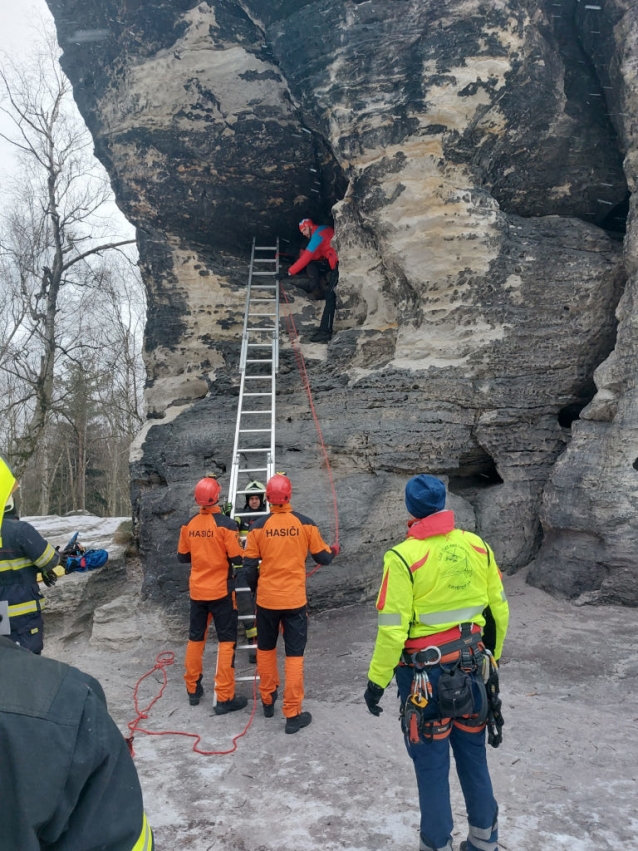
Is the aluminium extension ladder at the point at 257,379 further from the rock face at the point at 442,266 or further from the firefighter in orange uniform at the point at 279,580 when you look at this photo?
the firefighter in orange uniform at the point at 279,580

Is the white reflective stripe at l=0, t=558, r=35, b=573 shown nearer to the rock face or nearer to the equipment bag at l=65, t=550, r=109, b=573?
the equipment bag at l=65, t=550, r=109, b=573

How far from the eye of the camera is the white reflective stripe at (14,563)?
14.8 ft

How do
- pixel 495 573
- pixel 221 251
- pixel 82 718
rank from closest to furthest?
pixel 82 718 → pixel 495 573 → pixel 221 251

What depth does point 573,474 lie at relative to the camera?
22.0 ft

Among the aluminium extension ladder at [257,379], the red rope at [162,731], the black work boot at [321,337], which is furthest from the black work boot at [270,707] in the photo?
the black work boot at [321,337]

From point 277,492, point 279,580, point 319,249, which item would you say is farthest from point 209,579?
point 319,249

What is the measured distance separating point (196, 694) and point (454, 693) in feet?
10.6

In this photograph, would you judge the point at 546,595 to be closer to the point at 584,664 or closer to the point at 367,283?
the point at 584,664

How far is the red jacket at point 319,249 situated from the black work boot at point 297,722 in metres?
5.93

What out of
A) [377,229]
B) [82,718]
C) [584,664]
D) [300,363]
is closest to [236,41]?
[377,229]

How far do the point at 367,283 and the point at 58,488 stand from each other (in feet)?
68.0

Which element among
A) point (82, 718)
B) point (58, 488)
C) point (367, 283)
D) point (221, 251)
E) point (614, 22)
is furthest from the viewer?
point (58, 488)

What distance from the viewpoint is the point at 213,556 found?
17.3ft

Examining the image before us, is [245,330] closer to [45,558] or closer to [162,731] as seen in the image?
[45,558]
